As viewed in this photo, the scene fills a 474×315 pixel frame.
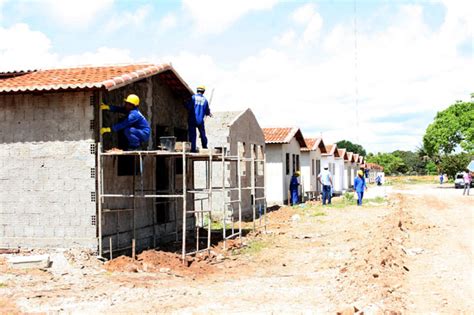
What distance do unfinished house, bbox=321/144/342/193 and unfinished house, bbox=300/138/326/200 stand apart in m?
4.47

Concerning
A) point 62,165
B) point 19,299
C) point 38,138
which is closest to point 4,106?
point 38,138

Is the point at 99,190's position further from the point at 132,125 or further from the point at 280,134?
the point at 280,134

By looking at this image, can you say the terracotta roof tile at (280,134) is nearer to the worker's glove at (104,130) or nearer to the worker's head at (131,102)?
the worker's head at (131,102)

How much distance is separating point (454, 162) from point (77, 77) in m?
53.9

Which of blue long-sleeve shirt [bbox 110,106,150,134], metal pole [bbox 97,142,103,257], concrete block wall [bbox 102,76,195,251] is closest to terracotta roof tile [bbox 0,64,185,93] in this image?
concrete block wall [bbox 102,76,195,251]

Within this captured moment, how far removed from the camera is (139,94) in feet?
45.4

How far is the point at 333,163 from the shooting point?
45.2m

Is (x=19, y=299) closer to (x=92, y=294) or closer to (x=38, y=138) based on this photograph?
(x=92, y=294)

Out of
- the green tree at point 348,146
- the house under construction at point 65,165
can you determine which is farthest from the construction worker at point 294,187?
the green tree at point 348,146

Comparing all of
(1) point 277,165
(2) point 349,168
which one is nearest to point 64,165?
(1) point 277,165

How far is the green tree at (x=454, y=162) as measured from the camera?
58156mm

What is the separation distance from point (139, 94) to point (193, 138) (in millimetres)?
1752

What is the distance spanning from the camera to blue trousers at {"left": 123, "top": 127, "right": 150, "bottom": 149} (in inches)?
471

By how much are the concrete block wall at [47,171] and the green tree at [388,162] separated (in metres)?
98.9
